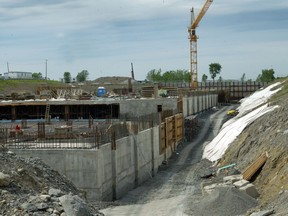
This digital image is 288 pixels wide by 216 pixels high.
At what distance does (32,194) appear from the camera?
1220cm

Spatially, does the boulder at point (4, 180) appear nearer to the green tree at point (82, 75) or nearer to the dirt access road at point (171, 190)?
the dirt access road at point (171, 190)

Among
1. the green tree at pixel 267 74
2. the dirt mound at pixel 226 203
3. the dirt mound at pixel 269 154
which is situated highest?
the green tree at pixel 267 74

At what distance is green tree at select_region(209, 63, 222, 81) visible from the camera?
4835 inches

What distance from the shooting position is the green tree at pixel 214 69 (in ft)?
403

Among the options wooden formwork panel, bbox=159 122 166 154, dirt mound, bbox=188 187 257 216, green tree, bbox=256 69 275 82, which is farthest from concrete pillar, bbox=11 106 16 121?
green tree, bbox=256 69 275 82

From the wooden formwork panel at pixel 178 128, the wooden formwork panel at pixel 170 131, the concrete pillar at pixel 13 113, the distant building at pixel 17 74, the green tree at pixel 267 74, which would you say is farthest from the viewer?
the distant building at pixel 17 74

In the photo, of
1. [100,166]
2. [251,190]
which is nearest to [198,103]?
[100,166]

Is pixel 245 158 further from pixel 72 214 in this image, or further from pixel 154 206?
pixel 72 214

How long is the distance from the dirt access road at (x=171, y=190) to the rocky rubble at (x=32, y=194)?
155 inches

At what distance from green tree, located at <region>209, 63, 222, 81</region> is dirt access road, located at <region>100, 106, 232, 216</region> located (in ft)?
291

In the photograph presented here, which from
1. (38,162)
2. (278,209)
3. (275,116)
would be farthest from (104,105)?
(278,209)

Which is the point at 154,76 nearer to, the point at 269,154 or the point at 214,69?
the point at 214,69

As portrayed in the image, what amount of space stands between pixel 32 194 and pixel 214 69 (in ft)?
373

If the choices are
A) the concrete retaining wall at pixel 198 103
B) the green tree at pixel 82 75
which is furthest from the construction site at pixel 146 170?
the green tree at pixel 82 75
